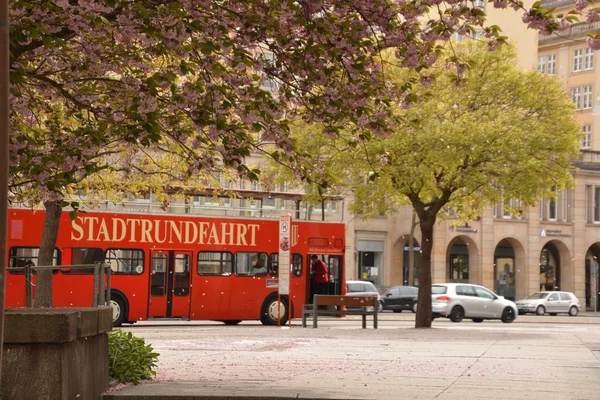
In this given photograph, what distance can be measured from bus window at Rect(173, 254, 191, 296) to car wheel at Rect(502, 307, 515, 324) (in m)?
15.7

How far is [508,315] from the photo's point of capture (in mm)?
44531

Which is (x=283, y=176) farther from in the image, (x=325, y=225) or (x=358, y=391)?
(x=358, y=391)

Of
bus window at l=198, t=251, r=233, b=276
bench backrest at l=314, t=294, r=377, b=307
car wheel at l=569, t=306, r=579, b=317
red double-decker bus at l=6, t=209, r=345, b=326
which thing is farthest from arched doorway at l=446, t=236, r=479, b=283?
bench backrest at l=314, t=294, r=377, b=307

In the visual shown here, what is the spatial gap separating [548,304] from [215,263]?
31.2 m

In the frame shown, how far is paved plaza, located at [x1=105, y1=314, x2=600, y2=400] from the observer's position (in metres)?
11.2

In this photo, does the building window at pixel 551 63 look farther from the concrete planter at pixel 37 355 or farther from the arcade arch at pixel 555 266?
the concrete planter at pixel 37 355

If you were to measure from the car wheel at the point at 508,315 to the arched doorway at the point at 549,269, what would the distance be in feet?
114

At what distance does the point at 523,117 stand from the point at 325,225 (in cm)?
686

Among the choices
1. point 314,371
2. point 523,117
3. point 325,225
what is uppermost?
point 523,117

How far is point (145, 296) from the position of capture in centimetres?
3212

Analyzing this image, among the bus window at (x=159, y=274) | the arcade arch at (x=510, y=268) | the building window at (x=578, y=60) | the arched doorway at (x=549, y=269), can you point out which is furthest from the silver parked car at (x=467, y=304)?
the building window at (x=578, y=60)

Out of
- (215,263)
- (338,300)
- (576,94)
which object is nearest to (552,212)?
(576,94)

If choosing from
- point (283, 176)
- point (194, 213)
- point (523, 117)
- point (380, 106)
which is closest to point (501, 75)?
point (523, 117)

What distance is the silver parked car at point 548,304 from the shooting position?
60250 millimetres
